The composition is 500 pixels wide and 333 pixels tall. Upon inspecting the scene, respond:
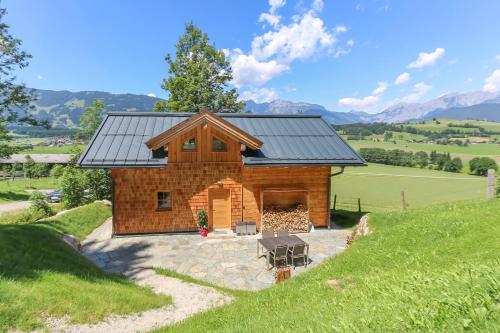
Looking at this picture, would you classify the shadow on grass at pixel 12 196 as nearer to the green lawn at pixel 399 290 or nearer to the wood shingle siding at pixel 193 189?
the wood shingle siding at pixel 193 189

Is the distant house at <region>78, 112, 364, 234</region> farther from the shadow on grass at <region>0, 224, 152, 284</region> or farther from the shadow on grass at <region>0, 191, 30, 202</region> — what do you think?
the shadow on grass at <region>0, 191, 30, 202</region>

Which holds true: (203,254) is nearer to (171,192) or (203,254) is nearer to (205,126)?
(171,192)

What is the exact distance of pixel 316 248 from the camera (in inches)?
587

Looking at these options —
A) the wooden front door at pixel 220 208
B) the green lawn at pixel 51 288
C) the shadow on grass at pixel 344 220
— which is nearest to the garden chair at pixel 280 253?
the green lawn at pixel 51 288

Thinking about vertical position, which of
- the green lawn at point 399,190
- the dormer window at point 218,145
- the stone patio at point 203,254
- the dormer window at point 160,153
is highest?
the dormer window at point 218,145

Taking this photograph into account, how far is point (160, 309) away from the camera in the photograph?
29.2 ft

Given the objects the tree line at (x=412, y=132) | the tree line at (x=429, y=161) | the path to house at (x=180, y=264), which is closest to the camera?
the path to house at (x=180, y=264)

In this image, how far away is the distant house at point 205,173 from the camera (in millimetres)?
16234

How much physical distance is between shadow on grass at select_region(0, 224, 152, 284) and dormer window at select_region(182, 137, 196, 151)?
6.40 metres

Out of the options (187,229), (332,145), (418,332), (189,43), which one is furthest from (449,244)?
(189,43)

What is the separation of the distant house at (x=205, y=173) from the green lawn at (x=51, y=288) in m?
4.70

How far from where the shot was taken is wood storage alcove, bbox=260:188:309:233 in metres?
17.1

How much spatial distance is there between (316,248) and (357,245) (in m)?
4.78

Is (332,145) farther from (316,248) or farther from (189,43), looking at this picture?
(189,43)
